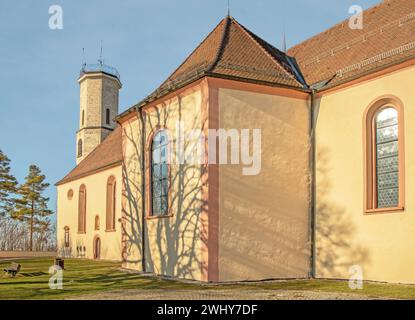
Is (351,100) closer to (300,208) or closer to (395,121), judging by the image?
(395,121)

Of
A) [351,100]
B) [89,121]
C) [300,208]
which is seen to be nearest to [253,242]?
[300,208]

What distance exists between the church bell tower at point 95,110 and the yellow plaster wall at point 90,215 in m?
4.56

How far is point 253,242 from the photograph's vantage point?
14.9 metres

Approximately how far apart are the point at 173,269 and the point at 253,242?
297 cm

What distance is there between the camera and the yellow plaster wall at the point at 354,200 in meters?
13.1

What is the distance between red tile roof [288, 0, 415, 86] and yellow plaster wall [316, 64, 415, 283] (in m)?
0.73

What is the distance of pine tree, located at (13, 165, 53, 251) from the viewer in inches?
2037

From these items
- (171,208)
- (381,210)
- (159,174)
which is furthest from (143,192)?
(381,210)

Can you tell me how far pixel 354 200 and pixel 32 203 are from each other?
45464 millimetres

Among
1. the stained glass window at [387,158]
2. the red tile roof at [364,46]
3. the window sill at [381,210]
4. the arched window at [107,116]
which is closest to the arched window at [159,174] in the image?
the red tile roof at [364,46]

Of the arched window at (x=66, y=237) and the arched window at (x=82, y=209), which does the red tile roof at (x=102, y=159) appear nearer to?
the arched window at (x=82, y=209)

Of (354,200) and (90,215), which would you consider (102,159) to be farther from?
(354,200)

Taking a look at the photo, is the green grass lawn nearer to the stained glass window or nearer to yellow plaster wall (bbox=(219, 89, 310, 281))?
yellow plaster wall (bbox=(219, 89, 310, 281))

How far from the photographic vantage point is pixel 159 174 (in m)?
17.6
